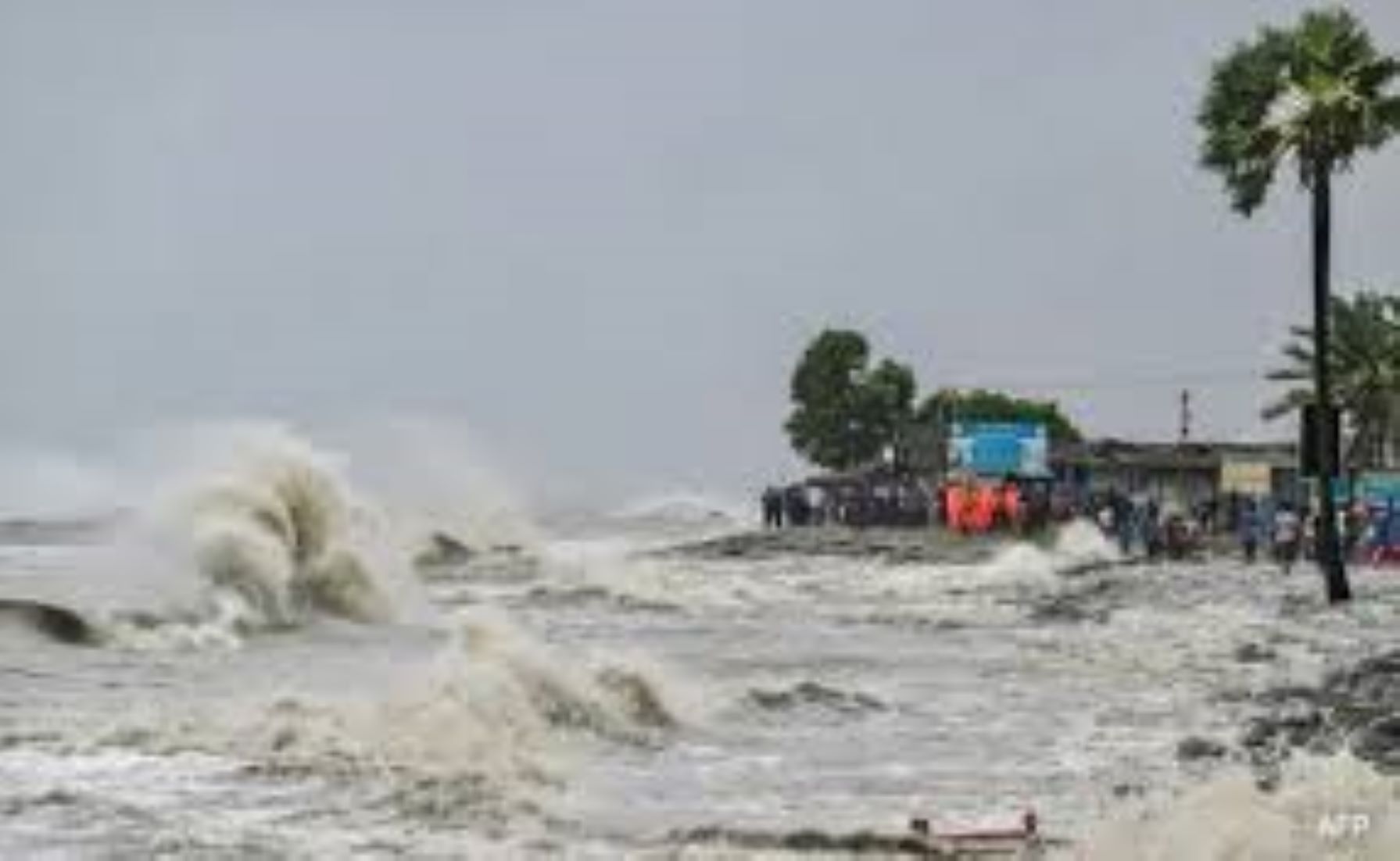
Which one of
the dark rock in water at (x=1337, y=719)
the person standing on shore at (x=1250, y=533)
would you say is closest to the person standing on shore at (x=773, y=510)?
the person standing on shore at (x=1250, y=533)

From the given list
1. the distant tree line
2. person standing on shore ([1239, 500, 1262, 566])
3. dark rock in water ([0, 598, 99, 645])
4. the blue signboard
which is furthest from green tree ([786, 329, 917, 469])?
dark rock in water ([0, 598, 99, 645])

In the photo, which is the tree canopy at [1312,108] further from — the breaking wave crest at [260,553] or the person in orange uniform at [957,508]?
the person in orange uniform at [957,508]

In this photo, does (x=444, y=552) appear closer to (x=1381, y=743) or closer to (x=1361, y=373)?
(x=1361, y=373)

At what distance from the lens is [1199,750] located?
60.0 feet

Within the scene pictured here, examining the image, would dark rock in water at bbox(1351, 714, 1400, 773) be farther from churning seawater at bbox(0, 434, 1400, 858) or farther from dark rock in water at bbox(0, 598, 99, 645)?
dark rock in water at bbox(0, 598, 99, 645)

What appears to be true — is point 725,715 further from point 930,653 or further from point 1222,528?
point 1222,528

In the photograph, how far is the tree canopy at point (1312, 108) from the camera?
125 ft

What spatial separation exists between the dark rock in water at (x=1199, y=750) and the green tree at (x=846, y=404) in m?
97.3

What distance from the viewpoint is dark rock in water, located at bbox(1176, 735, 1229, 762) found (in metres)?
18.0

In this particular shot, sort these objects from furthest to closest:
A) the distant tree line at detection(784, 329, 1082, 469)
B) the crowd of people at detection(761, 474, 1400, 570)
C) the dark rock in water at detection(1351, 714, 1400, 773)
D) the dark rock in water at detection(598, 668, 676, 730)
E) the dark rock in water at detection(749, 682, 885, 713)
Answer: the distant tree line at detection(784, 329, 1082, 469) → the crowd of people at detection(761, 474, 1400, 570) → the dark rock in water at detection(749, 682, 885, 713) → the dark rock in water at detection(598, 668, 676, 730) → the dark rock in water at detection(1351, 714, 1400, 773)

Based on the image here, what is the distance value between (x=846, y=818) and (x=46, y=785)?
4809 mm

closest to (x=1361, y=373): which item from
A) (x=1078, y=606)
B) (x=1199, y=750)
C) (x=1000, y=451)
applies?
(x=1000, y=451)

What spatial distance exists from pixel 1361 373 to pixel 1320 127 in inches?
1508

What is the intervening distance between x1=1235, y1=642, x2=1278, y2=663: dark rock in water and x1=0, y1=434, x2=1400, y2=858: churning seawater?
0.27 ft
